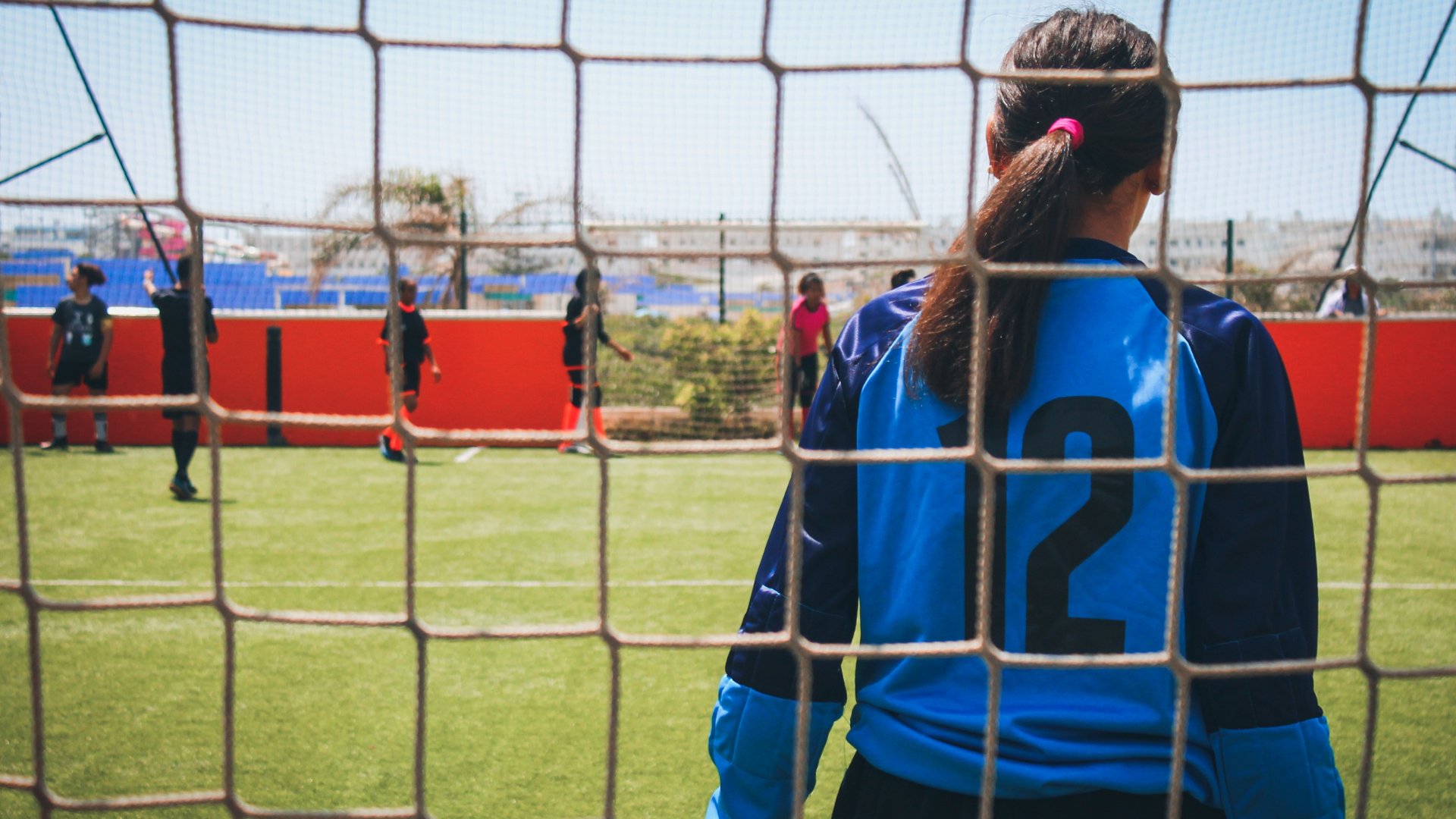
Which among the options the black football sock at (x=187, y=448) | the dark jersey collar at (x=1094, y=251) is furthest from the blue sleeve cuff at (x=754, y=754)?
the black football sock at (x=187, y=448)

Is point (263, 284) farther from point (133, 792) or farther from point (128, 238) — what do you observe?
point (133, 792)

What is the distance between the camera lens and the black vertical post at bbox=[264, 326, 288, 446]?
340 inches

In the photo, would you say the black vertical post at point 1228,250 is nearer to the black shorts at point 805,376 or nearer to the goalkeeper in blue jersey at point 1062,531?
the black shorts at point 805,376

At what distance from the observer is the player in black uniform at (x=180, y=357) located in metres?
5.62

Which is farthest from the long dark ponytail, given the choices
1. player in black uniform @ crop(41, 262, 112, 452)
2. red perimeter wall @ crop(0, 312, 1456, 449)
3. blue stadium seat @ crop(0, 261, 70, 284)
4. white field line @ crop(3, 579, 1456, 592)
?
red perimeter wall @ crop(0, 312, 1456, 449)

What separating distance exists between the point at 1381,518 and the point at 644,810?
17.7ft

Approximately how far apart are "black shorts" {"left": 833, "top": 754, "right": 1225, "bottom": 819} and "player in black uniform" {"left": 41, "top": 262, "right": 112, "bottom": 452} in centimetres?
733

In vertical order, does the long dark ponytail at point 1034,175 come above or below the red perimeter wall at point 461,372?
above

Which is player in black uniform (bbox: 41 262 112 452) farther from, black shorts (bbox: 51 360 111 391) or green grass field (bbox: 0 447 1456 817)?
green grass field (bbox: 0 447 1456 817)

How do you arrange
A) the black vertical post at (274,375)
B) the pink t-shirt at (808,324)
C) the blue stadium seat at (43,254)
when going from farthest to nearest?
the black vertical post at (274,375) < the pink t-shirt at (808,324) < the blue stadium seat at (43,254)

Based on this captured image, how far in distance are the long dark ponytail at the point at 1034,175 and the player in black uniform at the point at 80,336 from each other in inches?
290

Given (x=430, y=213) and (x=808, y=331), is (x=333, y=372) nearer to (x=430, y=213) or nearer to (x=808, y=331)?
(x=808, y=331)

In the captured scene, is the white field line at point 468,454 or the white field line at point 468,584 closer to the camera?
the white field line at point 468,584

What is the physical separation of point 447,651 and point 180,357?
343cm
